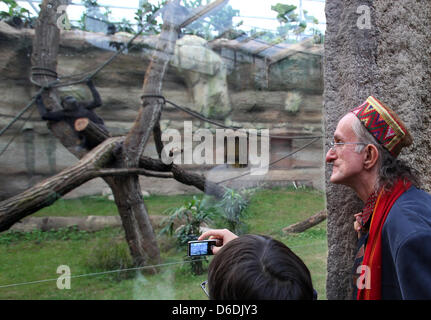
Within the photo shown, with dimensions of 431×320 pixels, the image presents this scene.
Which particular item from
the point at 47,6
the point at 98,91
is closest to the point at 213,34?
the point at 98,91

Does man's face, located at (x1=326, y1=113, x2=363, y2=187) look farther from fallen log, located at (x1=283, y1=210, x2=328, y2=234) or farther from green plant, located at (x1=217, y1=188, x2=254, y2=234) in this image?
fallen log, located at (x1=283, y1=210, x2=328, y2=234)

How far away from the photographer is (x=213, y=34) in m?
2.80

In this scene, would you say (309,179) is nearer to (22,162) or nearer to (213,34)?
(213,34)

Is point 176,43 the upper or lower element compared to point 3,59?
upper

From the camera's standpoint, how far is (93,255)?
2277mm

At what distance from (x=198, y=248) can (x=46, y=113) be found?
1.82m

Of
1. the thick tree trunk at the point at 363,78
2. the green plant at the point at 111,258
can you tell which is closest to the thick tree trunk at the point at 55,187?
the green plant at the point at 111,258


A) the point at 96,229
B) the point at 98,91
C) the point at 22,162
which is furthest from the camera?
the point at 98,91

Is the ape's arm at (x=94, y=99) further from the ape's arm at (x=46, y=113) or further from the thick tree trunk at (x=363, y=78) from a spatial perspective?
the thick tree trunk at (x=363, y=78)

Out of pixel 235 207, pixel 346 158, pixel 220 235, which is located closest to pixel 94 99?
pixel 235 207

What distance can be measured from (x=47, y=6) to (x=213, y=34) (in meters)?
1.21

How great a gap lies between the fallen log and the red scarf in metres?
1.88

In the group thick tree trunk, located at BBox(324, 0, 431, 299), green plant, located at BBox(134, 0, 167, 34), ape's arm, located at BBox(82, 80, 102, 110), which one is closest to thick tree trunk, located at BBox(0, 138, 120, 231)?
ape's arm, located at BBox(82, 80, 102, 110)
